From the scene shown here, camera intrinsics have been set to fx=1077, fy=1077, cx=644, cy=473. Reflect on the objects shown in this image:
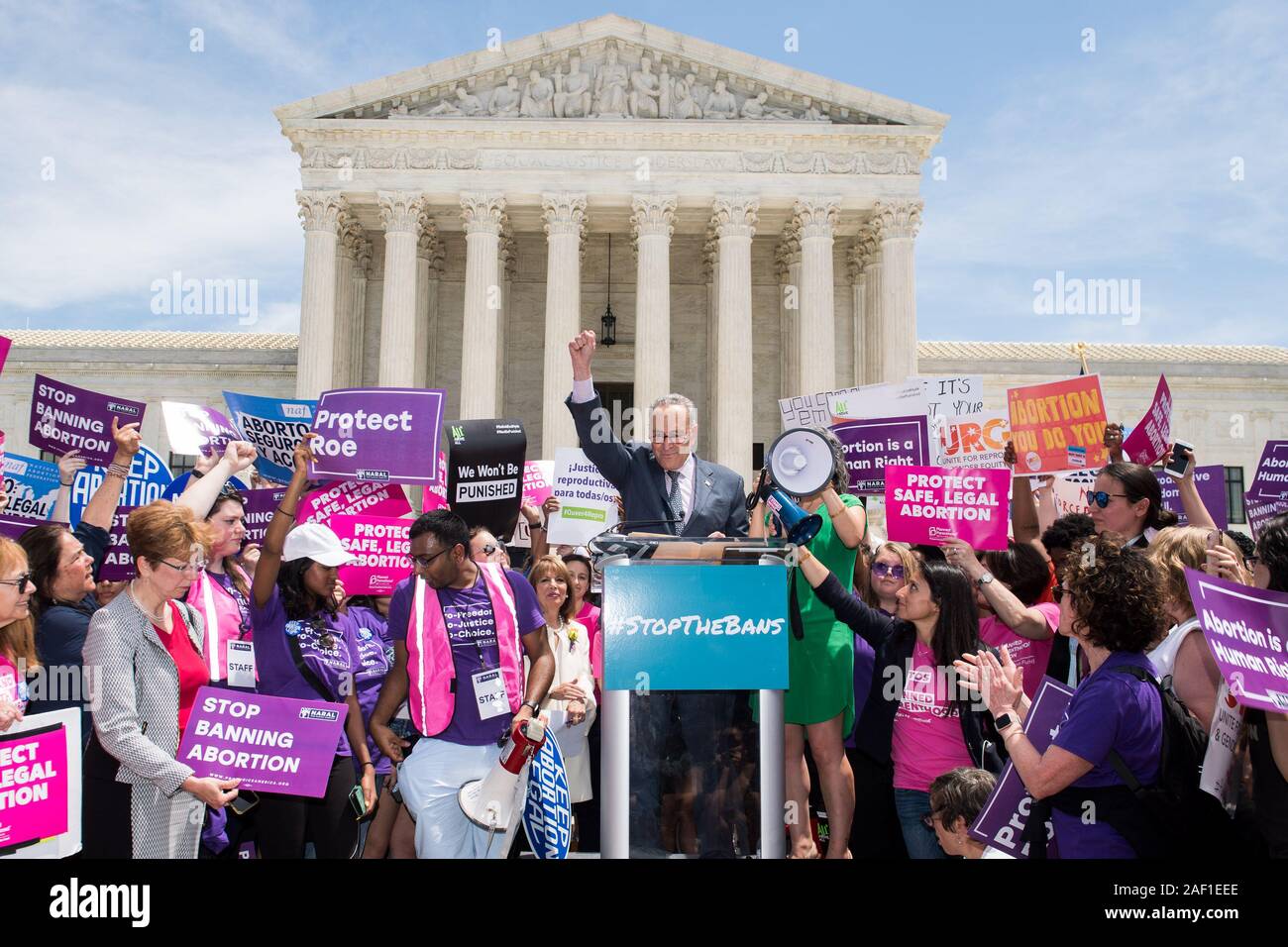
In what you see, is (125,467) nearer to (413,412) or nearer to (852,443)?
(413,412)

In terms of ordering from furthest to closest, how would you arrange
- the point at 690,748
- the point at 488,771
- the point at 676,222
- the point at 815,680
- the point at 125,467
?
the point at 676,222, the point at 125,467, the point at 815,680, the point at 488,771, the point at 690,748

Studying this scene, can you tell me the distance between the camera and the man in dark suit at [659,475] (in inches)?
238

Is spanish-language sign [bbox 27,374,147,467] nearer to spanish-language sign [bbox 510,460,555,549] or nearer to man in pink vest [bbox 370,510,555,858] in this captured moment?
spanish-language sign [bbox 510,460,555,549]

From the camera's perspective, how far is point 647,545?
13.9ft

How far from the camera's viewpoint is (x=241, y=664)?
253 inches

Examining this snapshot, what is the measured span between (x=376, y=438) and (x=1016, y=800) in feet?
20.4

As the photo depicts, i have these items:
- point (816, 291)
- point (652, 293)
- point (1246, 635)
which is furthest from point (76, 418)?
point (816, 291)

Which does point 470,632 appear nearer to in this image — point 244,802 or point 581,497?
point 244,802

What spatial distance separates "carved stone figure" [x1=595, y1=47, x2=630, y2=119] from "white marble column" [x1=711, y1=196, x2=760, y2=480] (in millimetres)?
4627

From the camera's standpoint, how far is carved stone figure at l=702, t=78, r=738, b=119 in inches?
1398

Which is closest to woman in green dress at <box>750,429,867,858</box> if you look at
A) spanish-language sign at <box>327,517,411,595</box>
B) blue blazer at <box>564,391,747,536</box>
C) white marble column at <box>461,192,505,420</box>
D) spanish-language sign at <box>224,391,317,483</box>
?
blue blazer at <box>564,391,747,536</box>

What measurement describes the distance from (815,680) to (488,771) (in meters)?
→ 1.92

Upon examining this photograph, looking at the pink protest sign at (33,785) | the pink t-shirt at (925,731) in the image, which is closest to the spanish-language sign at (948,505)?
the pink t-shirt at (925,731)

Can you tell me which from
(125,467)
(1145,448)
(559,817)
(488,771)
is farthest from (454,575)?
(1145,448)
